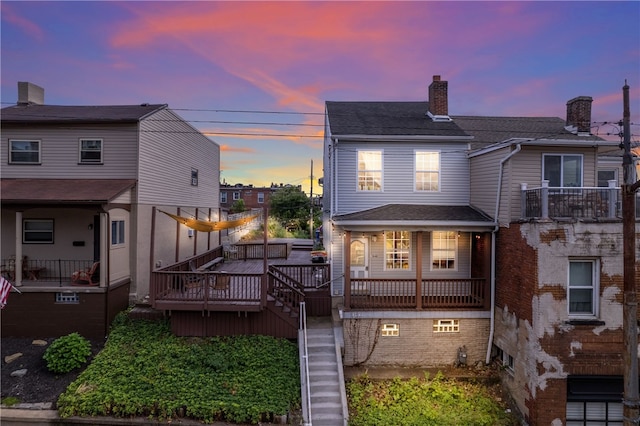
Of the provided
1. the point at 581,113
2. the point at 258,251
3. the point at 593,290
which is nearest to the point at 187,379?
the point at 593,290

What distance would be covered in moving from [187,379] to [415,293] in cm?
773

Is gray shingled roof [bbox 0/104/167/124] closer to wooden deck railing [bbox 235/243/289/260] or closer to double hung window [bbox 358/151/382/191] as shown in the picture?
double hung window [bbox 358/151/382/191]

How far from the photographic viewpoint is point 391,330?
1128cm

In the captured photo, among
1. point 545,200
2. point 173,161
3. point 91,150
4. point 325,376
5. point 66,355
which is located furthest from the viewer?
point 173,161

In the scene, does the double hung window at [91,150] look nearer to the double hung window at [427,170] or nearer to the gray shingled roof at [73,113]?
the gray shingled roof at [73,113]

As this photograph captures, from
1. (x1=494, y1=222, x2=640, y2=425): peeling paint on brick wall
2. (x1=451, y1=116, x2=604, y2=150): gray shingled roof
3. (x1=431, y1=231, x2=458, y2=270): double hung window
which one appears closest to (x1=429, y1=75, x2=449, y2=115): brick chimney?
(x1=451, y1=116, x2=604, y2=150): gray shingled roof

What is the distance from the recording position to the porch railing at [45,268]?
43.1 ft

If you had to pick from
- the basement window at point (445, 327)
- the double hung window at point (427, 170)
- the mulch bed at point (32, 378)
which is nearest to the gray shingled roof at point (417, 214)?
the double hung window at point (427, 170)

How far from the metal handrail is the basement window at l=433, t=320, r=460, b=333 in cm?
438

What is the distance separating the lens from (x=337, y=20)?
14344 mm

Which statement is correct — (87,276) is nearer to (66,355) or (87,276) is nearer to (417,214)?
(66,355)

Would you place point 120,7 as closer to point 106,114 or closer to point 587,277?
point 106,114

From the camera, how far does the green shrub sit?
9781mm

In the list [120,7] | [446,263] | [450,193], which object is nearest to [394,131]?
[450,193]
